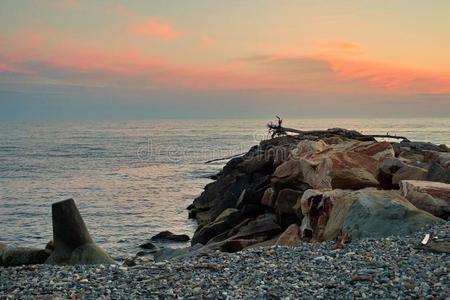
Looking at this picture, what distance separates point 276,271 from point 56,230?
21.7ft

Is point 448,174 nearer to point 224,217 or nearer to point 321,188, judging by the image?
point 321,188

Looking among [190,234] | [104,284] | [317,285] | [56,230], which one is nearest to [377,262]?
[317,285]

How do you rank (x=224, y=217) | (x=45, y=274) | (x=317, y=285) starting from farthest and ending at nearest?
(x=224, y=217), (x=45, y=274), (x=317, y=285)

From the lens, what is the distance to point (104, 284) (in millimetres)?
8023

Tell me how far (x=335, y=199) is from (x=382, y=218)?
179 cm

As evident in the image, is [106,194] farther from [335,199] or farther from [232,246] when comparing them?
[335,199]

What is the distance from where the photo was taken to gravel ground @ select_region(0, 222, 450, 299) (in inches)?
276

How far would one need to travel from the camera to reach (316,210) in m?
13.0

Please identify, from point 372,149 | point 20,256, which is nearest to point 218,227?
point 372,149

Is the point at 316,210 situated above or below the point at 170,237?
above

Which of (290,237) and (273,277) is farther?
(290,237)

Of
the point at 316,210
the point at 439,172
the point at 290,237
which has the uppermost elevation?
the point at 439,172

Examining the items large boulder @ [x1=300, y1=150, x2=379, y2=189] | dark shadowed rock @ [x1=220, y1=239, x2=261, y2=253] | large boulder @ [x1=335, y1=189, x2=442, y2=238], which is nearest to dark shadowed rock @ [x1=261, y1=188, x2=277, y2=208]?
large boulder @ [x1=300, y1=150, x2=379, y2=189]

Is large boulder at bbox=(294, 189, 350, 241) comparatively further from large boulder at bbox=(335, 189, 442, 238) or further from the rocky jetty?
large boulder at bbox=(335, 189, 442, 238)
